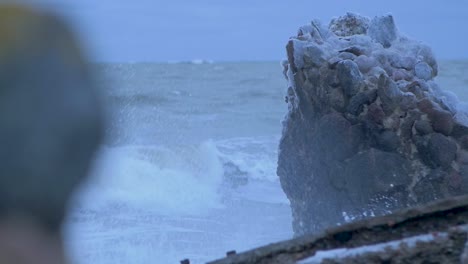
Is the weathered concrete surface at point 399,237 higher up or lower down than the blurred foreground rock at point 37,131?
lower down

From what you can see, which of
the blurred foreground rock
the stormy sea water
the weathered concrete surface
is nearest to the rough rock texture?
the stormy sea water

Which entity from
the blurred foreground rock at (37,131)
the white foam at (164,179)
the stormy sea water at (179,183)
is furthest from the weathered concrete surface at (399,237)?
the white foam at (164,179)

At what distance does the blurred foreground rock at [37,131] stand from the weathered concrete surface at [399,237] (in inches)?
79.2

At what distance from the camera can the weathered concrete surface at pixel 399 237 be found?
105 inches

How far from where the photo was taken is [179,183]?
44.9ft

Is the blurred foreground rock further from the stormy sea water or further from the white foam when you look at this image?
the white foam

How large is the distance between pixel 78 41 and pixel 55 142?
121 millimetres

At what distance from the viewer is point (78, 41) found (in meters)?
0.83

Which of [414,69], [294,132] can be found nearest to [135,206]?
[294,132]

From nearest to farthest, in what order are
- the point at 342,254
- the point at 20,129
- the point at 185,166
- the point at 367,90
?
the point at 20,129
the point at 342,254
the point at 367,90
the point at 185,166

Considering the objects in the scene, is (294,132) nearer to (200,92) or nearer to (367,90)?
(367,90)

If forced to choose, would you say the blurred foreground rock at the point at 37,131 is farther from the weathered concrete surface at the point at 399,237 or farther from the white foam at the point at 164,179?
the white foam at the point at 164,179

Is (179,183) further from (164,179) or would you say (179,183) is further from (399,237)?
(399,237)

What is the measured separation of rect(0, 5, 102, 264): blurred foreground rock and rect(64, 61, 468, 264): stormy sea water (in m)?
0.06
